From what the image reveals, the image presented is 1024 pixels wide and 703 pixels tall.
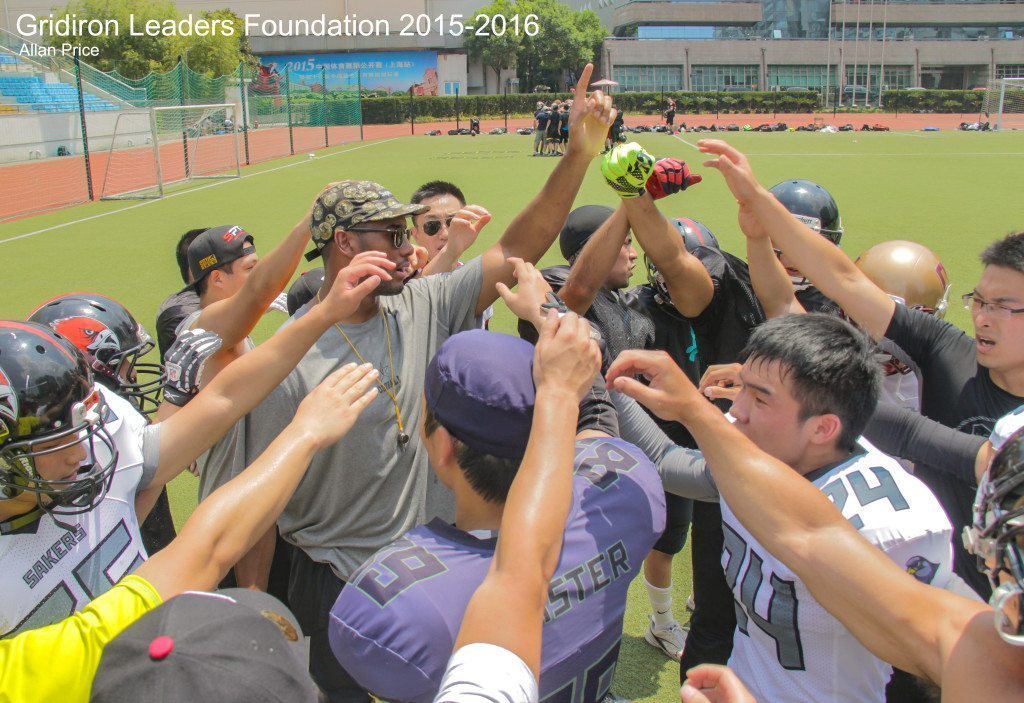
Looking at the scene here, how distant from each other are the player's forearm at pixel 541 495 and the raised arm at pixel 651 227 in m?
1.73

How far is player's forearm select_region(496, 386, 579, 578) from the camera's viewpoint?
1.65 m

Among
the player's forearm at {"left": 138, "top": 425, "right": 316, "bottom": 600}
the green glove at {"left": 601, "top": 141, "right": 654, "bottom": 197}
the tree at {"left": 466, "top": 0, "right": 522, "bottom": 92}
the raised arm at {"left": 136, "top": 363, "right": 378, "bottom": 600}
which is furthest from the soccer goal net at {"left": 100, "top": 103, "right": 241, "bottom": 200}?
the tree at {"left": 466, "top": 0, "right": 522, "bottom": 92}

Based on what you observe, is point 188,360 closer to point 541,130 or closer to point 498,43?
point 541,130

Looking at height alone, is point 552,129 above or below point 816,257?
above

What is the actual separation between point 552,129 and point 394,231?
1085 inches

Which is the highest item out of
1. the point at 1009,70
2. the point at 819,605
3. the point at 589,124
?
the point at 1009,70

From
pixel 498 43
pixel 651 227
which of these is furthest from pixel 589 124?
pixel 498 43

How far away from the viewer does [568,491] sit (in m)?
1.73

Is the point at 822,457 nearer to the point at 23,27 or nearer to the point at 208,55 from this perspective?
the point at 208,55

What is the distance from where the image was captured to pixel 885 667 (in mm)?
2170

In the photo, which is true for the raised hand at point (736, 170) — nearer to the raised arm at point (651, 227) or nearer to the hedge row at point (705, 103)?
the raised arm at point (651, 227)

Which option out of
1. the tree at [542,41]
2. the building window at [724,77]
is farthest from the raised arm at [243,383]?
the building window at [724,77]

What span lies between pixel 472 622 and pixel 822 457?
1218mm

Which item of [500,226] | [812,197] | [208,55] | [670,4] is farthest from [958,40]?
[812,197]
